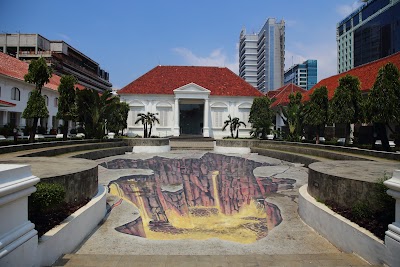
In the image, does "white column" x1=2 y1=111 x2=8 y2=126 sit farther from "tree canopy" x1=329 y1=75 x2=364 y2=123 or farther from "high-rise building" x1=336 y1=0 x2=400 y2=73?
"high-rise building" x1=336 y1=0 x2=400 y2=73

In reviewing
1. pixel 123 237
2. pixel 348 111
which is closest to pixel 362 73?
pixel 348 111

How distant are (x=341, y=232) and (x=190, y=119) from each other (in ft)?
138

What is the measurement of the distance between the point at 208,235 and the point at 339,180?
9.13 feet

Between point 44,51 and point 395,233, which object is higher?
point 44,51

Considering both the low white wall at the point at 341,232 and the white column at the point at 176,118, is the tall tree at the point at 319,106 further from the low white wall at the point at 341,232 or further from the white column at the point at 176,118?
the white column at the point at 176,118

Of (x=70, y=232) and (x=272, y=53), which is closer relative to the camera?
(x=70, y=232)

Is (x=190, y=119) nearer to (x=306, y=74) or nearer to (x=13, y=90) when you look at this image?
(x=13, y=90)

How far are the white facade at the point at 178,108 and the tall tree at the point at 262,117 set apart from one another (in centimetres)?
630

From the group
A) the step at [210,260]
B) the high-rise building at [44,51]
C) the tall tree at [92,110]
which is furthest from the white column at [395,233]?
the high-rise building at [44,51]

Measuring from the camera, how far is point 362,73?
28344 millimetres

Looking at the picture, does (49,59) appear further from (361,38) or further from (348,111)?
(361,38)

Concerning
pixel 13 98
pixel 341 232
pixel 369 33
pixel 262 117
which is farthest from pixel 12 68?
pixel 369 33

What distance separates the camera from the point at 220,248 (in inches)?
211

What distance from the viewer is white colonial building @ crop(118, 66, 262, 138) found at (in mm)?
38488
